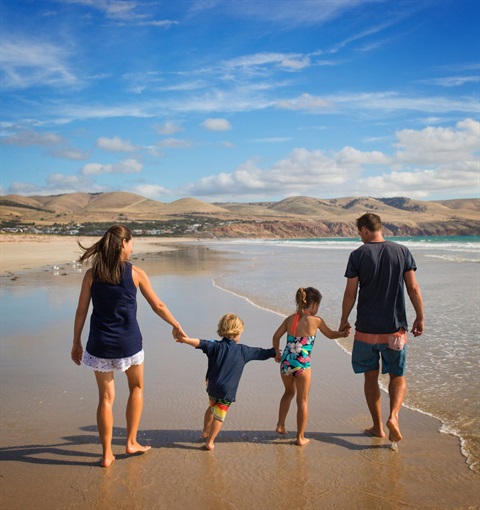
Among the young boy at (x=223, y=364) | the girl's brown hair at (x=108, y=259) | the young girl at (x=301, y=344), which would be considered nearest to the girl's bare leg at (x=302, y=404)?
the young girl at (x=301, y=344)

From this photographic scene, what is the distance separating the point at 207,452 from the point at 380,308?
1.92m

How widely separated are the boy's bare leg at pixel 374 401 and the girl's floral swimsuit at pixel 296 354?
605mm

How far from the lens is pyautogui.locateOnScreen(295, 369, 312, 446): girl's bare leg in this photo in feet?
13.6

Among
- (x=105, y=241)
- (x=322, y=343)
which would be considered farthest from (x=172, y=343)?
(x=105, y=241)

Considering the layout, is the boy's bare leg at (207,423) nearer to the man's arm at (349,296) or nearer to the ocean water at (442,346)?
the man's arm at (349,296)

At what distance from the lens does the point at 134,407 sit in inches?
160

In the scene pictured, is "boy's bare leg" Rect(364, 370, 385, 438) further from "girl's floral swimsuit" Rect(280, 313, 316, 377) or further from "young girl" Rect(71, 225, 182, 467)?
"young girl" Rect(71, 225, 182, 467)

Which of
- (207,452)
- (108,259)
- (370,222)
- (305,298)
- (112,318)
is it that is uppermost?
(370,222)

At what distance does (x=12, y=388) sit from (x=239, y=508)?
352 centimetres

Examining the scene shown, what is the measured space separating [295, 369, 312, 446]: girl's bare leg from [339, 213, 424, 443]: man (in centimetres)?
55

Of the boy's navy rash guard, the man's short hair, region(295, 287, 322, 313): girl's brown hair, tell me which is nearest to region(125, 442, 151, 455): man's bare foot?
the boy's navy rash guard

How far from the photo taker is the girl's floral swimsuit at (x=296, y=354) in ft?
14.2

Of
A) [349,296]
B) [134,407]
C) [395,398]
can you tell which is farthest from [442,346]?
[134,407]

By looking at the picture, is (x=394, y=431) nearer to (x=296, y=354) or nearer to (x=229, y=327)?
(x=296, y=354)
